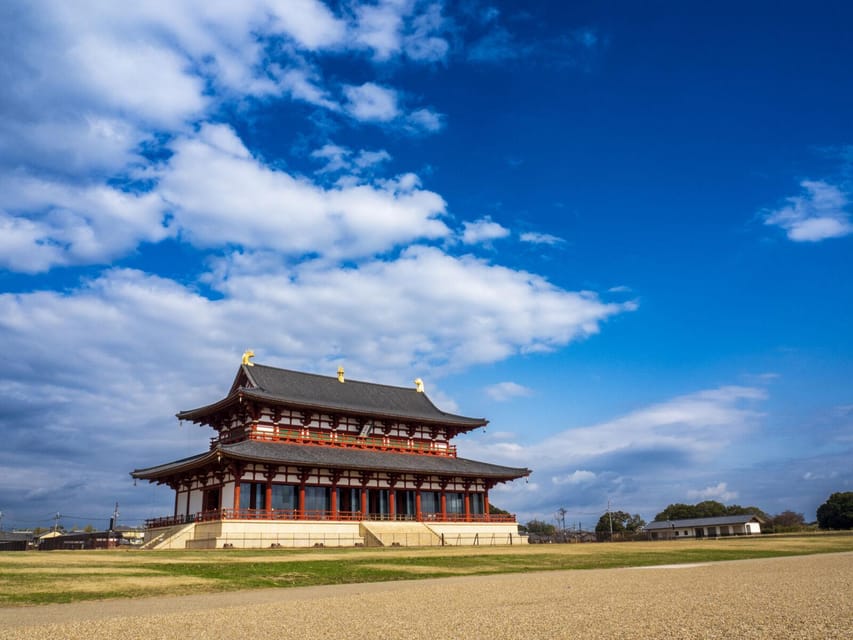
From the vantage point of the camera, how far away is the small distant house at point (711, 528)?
4163 inches

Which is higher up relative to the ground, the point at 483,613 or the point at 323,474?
the point at 323,474

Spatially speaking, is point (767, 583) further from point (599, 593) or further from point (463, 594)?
point (463, 594)

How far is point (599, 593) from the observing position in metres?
17.0

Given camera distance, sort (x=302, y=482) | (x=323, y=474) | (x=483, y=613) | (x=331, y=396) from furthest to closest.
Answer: (x=331, y=396) < (x=323, y=474) < (x=302, y=482) < (x=483, y=613)

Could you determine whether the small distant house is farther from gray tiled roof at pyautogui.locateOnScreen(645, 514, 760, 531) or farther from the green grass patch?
the green grass patch

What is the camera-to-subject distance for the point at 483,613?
45.0ft

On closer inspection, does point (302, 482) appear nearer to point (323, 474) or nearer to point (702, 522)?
point (323, 474)

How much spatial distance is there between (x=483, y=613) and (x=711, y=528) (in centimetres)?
11079

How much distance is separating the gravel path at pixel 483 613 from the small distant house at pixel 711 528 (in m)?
91.9

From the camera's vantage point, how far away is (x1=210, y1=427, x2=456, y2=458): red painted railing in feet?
174

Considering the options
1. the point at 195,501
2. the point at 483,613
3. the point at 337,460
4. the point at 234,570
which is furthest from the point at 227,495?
the point at 483,613

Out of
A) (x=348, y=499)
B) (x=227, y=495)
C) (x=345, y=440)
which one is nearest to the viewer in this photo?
(x=227, y=495)

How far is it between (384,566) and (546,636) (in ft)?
58.0

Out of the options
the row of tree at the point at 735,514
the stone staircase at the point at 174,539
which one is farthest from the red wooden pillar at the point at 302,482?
the row of tree at the point at 735,514
